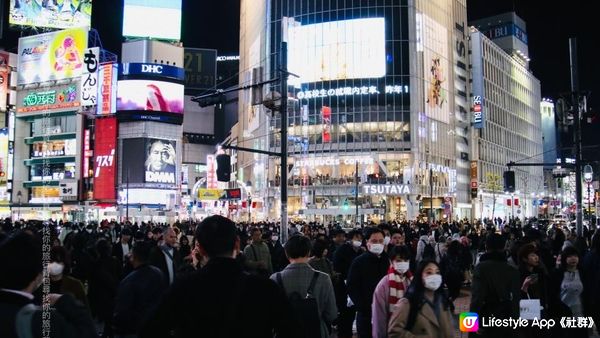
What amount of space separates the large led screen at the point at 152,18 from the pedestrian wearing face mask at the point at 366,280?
287 feet

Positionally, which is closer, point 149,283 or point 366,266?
point 149,283

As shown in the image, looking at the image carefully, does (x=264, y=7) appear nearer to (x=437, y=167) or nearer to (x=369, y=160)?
(x=369, y=160)

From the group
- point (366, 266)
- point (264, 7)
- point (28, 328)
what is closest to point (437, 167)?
point (264, 7)

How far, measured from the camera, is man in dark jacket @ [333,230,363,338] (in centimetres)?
991

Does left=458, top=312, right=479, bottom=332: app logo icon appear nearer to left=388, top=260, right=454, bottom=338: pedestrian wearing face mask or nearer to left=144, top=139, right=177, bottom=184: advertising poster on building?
left=388, top=260, right=454, bottom=338: pedestrian wearing face mask

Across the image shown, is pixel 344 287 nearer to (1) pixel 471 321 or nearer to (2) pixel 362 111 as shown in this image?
(1) pixel 471 321

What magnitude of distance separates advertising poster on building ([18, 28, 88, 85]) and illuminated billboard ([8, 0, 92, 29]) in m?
3.11

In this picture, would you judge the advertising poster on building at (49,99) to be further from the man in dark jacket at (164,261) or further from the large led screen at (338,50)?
the man in dark jacket at (164,261)

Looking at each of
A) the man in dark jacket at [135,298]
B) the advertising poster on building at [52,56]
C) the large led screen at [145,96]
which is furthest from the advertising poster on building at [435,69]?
the man in dark jacket at [135,298]

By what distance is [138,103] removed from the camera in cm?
7569

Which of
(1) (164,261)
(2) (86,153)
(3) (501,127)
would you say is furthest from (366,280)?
(3) (501,127)

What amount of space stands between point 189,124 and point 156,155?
146ft

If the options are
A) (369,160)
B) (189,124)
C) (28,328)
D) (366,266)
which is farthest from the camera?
(189,124)

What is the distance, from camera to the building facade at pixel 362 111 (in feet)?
228
